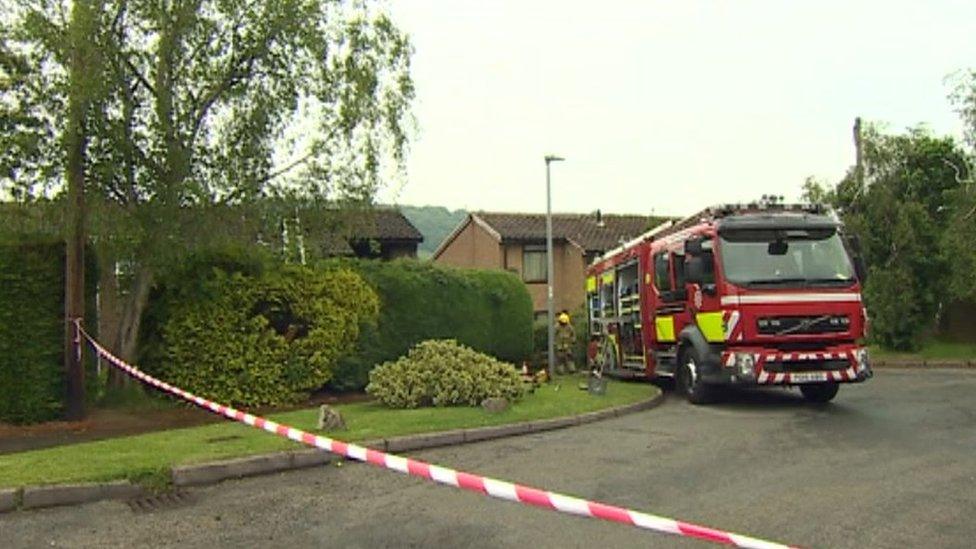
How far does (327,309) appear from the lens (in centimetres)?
1438

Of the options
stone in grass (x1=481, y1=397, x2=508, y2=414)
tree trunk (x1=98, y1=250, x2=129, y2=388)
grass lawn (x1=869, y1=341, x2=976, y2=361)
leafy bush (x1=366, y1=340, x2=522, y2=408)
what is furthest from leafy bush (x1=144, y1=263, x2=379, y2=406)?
grass lawn (x1=869, y1=341, x2=976, y2=361)

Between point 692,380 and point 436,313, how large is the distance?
5.64m

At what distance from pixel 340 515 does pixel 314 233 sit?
25.3 ft

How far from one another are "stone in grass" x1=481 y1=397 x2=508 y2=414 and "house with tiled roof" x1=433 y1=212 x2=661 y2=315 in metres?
29.0

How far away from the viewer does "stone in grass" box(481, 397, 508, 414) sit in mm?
11914

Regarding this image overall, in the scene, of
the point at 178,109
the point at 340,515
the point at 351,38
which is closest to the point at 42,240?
the point at 178,109

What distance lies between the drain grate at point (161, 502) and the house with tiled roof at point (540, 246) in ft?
111

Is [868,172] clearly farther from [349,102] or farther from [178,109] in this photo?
[178,109]

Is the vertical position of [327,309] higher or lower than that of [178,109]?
lower

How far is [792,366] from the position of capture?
496 inches

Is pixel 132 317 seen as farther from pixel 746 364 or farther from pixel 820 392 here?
pixel 820 392

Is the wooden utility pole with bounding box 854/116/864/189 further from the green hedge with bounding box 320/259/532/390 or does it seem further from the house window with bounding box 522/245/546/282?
the house window with bounding box 522/245/546/282

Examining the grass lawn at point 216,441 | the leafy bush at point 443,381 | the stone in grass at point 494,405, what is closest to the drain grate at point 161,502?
the grass lawn at point 216,441

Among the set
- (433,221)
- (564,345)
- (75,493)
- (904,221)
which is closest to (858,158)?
(904,221)
